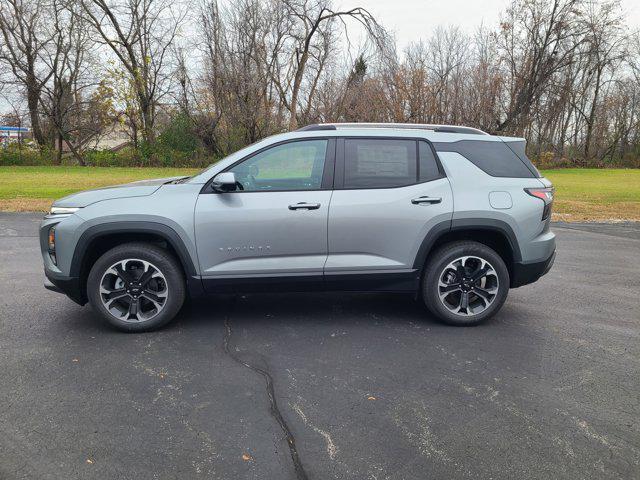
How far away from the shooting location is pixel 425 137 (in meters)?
4.84

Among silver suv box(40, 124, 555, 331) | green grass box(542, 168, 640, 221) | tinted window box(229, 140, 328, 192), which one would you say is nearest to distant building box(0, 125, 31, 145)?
green grass box(542, 168, 640, 221)

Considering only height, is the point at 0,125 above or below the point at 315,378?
above

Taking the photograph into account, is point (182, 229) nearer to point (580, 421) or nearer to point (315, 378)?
point (315, 378)

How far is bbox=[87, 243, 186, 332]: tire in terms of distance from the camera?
14.6 ft

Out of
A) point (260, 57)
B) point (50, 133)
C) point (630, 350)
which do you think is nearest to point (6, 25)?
point (50, 133)

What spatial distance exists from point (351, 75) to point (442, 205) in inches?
1327

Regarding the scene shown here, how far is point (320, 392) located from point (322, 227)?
5.00 ft

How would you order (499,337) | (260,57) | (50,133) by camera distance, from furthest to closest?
(50,133), (260,57), (499,337)

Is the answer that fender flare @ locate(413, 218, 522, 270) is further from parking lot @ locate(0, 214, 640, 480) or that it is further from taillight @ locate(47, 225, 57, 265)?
taillight @ locate(47, 225, 57, 265)

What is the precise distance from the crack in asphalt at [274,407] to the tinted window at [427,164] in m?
2.18

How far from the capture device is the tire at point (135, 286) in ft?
14.6

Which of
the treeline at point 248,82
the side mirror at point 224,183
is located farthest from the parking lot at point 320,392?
the treeline at point 248,82

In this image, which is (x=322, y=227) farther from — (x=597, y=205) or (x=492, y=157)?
(x=597, y=205)

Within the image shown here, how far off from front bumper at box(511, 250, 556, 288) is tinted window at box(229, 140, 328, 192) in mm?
1960
